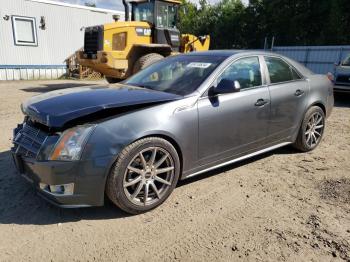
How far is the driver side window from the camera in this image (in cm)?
388

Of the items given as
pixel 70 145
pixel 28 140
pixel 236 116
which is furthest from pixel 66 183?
pixel 236 116

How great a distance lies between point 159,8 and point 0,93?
242 inches

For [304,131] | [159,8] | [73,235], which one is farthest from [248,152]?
[159,8]

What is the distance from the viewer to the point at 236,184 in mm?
3857

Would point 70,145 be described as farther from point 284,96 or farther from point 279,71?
point 279,71

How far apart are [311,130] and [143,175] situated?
3.03m

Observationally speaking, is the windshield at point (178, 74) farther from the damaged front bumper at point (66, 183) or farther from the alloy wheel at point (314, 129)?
the alloy wheel at point (314, 129)

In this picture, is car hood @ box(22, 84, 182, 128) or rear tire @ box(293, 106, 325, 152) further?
rear tire @ box(293, 106, 325, 152)

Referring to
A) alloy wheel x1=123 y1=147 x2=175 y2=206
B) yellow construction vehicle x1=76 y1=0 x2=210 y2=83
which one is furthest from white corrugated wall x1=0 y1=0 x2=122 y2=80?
alloy wheel x1=123 y1=147 x2=175 y2=206

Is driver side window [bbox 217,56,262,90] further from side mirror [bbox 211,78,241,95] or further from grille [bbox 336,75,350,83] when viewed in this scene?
grille [bbox 336,75,350,83]

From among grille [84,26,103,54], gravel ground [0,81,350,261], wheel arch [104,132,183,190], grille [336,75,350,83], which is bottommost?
gravel ground [0,81,350,261]

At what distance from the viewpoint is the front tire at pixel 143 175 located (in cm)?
297

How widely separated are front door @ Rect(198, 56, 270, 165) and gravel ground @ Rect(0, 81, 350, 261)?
428mm

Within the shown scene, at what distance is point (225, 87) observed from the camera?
3.54 meters
